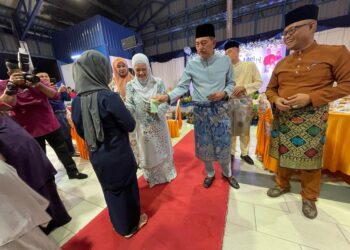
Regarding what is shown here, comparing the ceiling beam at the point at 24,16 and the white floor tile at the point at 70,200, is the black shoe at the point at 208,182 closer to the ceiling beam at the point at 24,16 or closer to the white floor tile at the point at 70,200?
the white floor tile at the point at 70,200

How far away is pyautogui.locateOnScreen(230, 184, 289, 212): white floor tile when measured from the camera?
5.26 feet

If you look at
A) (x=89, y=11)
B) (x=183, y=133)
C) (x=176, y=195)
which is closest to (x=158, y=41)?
(x=89, y=11)

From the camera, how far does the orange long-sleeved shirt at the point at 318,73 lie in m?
1.10

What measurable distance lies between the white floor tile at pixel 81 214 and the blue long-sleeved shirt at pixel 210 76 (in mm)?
1407

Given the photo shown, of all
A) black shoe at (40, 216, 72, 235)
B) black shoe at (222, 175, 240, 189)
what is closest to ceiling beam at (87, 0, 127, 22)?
black shoe at (40, 216, 72, 235)

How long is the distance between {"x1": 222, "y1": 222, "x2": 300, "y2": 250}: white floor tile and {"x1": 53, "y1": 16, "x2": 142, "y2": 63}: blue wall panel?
19.9 feet

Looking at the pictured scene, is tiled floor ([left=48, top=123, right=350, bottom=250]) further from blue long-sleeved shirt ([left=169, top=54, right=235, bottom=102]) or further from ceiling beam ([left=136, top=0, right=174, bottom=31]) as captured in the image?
ceiling beam ([left=136, top=0, right=174, bottom=31])

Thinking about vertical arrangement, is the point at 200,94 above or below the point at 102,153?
above

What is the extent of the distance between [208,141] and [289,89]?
0.81 m

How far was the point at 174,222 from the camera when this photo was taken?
1524 millimetres

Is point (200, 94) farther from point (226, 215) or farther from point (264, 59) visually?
point (264, 59)

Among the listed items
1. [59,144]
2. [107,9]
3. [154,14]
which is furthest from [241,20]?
[59,144]

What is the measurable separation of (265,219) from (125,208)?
3.88 ft

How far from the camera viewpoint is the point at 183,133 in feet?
13.5
